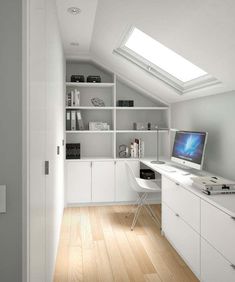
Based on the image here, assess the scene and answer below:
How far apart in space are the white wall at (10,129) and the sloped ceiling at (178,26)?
1267 mm

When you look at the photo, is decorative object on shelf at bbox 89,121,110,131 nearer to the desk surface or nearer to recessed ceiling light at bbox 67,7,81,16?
the desk surface

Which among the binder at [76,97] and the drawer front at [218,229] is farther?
the binder at [76,97]

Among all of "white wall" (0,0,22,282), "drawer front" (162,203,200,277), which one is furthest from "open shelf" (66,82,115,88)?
"white wall" (0,0,22,282)

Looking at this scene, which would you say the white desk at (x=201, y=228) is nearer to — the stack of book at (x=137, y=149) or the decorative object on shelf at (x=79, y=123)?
the stack of book at (x=137, y=149)

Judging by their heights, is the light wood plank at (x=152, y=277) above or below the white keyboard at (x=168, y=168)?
below

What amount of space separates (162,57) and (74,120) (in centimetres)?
168

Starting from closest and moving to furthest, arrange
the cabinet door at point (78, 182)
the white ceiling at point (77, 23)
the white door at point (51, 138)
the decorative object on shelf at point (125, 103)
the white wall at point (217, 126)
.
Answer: the white door at point (51, 138) < the white ceiling at point (77, 23) < the white wall at point (217, 126) < the cabinet door at point (78, 182) < the decorative object on shelf at point (125, 103)

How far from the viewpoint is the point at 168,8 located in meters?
2.09

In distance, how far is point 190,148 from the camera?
129 inches

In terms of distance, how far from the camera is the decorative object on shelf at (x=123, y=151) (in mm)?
4542

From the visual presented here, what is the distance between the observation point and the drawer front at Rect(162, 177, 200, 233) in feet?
7.61

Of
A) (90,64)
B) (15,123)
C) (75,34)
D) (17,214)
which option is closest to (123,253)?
(17,214)

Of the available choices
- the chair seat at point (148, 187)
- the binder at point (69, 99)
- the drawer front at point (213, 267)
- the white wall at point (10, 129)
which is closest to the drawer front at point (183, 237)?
the drawer front at point (213, 267)

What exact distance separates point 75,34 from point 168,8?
1.65 m
